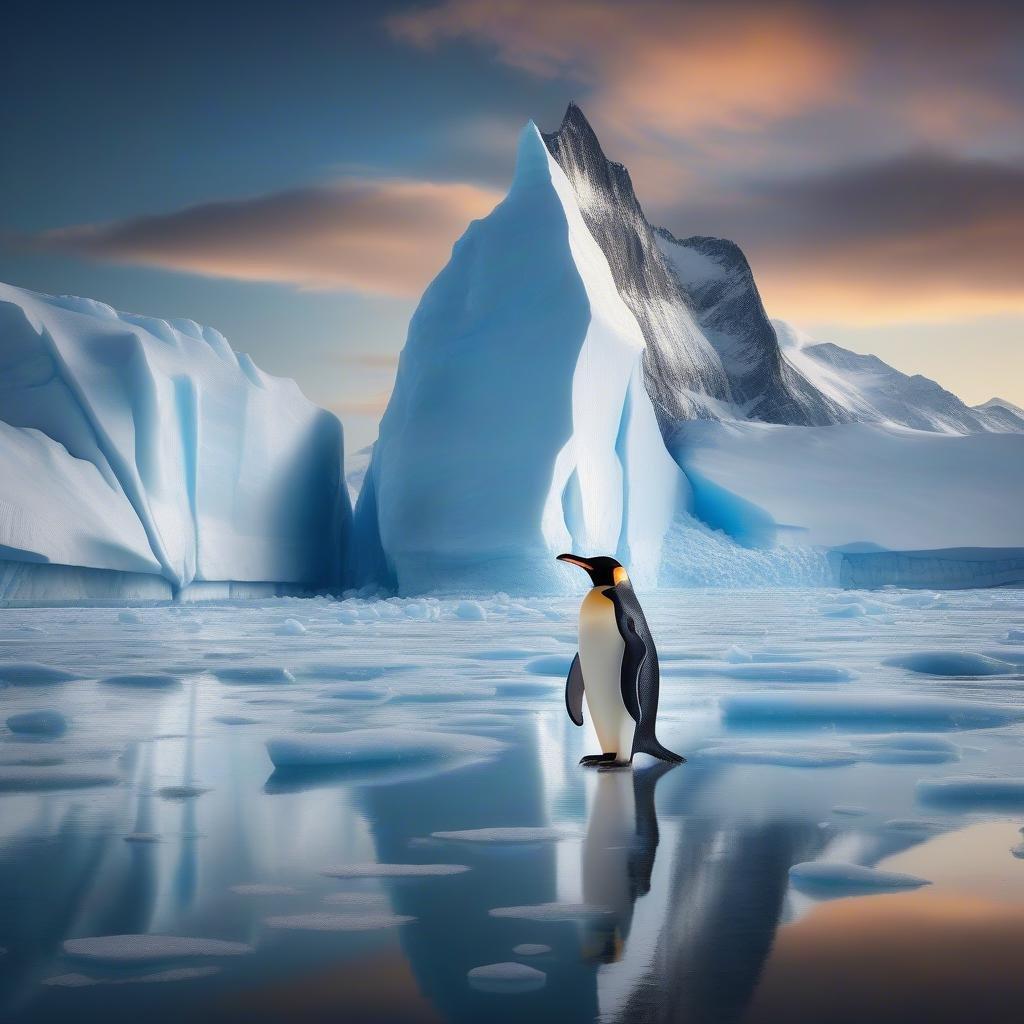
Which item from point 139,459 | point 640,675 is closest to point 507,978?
point 640,675

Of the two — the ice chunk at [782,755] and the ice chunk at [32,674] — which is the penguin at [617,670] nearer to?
the ice chunk at [782,755]

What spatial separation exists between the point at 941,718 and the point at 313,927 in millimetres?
3074

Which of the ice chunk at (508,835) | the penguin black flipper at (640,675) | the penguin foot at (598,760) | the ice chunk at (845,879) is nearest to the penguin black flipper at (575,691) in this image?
the penguin black flipper at (640,675)

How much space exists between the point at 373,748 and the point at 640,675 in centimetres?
87

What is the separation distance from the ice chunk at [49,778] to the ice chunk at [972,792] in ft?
6.88

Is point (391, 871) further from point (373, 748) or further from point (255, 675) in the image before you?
point (255, 675)

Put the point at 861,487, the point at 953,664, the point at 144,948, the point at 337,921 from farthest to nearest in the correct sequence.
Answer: the point at 861,487, the point at 953,664, the point at 337,921, the point at 144,948

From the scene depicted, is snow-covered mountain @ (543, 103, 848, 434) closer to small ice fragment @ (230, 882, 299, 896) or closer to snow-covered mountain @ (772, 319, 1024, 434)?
snow-covered mountain @ (772, 319, 1024, 434)

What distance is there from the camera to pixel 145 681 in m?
5.56

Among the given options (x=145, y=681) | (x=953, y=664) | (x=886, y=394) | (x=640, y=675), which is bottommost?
(x=145, y=681)

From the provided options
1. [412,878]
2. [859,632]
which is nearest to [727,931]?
[412,878]

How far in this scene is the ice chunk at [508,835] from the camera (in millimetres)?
2356

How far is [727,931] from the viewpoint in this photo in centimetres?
172

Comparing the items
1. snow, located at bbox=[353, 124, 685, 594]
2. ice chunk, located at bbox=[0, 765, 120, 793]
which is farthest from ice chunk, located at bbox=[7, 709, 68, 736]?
snow, located at bbox=[353, 124, 685, 594]
